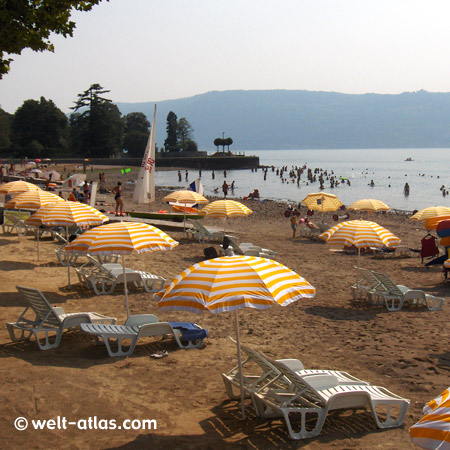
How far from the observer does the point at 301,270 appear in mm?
14875

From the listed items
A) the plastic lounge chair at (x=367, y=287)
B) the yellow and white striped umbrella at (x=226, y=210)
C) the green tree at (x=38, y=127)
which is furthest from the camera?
the green tree at (x=38, y=127)

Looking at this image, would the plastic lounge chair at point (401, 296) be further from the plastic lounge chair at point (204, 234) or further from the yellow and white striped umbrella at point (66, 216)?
the plastic lounge chair at point (204, 234)

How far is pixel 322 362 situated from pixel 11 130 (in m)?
89.0

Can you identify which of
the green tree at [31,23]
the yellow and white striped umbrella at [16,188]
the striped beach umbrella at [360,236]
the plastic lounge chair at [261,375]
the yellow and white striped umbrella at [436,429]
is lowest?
the plastic lounge chair at [261,375]

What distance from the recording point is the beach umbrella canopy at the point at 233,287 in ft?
16.8

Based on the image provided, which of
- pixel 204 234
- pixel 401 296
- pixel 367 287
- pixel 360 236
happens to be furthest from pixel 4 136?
pixel 401 296

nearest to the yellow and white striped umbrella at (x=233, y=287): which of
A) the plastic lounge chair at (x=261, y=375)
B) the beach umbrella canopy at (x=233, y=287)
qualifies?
the beach umbrella canopy at (x=233, y=287)

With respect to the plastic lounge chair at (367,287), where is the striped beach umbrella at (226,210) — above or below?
above

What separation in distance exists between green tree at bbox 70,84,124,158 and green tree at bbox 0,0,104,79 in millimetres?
79868

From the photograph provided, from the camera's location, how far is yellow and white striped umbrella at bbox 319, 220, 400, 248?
35.9 feet

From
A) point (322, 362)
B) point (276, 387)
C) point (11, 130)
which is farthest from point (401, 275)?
point (11, 130)

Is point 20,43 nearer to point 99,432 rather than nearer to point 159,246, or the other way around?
point 159,246

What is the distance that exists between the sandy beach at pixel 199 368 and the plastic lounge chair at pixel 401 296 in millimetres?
293

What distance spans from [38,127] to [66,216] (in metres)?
80.8
